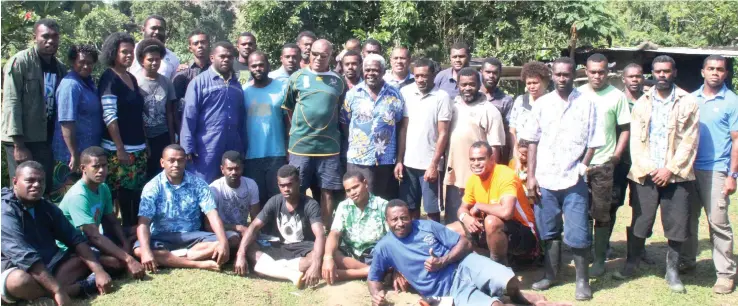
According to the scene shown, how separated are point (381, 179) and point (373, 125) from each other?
52 centimetres

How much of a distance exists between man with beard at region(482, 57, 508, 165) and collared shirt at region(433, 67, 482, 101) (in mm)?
291

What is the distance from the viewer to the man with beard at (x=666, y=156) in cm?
521

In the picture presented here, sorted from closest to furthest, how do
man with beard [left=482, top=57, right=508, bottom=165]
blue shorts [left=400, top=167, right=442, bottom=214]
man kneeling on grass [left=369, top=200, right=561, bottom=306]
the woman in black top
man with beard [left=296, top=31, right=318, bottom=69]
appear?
1. man kneeling on grass [left=369, top=200, right=561, bottom=306]
2. the woman in black top
3. blue shorts [left=400, top=167, right=442, bottom=214]
4. man with beard [left=482, top=57, right=508, bottom=165]
5. man with beard [left=296, top=31, right=318, bottom=69]

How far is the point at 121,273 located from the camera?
539cm

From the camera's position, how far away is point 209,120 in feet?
19.5

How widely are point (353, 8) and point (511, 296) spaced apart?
12681 millimetres

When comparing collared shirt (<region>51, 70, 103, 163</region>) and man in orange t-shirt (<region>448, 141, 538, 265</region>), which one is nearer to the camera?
man in orange t-shirt (<region>448, 141, 538, 265</region>)

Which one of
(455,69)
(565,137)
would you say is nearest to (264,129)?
(455,69)

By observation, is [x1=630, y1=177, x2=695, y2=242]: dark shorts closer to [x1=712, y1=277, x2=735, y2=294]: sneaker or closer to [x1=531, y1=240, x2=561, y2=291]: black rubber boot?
[x1=712, y1=277, x2=735, y2=294]: sneaker

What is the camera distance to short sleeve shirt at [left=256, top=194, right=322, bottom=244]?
562 centimetres

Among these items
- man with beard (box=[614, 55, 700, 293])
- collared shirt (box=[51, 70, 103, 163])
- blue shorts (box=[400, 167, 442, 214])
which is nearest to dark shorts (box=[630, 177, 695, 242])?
man with beard (box=[614, 55, 700, 293])

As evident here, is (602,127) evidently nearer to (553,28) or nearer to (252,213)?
(252,213)

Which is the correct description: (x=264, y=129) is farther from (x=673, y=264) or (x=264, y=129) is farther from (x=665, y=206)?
(x=673, y=264)

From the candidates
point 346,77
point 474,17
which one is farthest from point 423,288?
point 474,17
